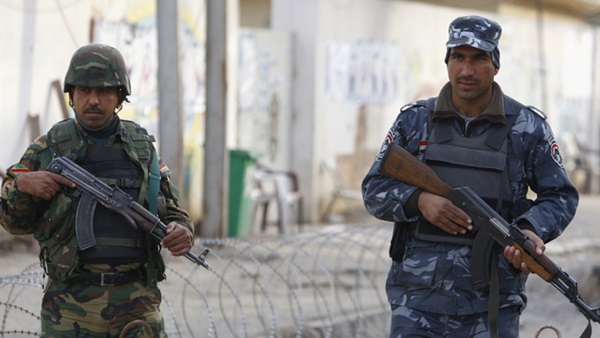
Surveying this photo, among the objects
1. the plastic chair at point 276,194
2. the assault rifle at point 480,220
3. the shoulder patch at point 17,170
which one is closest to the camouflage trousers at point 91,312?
the shoulder patch at point 17,170

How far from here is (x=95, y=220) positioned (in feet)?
10.8

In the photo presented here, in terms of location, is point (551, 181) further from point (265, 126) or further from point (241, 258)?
point (265, 126)

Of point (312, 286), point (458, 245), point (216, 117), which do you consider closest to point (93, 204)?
point (458, 245)

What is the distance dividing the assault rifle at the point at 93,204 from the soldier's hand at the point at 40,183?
1.1 inches

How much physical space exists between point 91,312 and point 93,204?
35 cm

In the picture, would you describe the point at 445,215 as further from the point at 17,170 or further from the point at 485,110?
the point at 17,170

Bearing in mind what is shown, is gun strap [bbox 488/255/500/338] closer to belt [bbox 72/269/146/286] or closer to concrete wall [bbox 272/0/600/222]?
belt [bbox 72/269/146/286]

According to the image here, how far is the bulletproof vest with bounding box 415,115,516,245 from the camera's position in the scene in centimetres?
348

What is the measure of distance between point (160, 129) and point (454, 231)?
6.12m

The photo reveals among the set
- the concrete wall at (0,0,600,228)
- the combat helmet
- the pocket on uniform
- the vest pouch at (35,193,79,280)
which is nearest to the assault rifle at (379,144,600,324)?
the pocket on uniform

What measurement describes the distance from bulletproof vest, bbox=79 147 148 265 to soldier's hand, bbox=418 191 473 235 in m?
0.95

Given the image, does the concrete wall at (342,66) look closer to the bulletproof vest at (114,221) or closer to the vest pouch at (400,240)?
the bulletproof vest at (114,221)

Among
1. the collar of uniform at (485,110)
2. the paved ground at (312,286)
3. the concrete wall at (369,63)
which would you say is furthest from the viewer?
the concrete wall at (369,63)

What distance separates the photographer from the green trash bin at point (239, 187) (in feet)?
35.1
